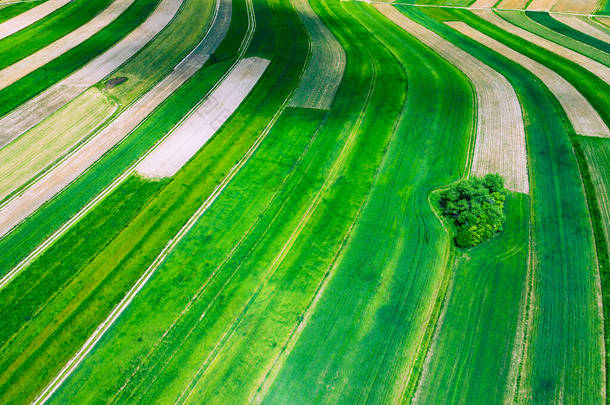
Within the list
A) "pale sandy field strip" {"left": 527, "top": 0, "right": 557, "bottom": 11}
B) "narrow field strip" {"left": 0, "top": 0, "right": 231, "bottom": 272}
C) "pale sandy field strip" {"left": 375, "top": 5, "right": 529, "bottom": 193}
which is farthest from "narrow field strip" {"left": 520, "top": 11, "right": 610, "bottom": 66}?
"narrow field strip" {"left": 0, "top": 0, "right": 231, "bottom": 272}

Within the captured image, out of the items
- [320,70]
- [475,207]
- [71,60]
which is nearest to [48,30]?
[71,60]

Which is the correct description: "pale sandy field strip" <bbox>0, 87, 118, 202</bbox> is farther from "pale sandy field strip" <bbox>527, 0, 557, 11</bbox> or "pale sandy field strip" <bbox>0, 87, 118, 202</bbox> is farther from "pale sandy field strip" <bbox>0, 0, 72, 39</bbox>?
"pale sandy field strip" <bbox>527, 0, 557, 11</bbox>

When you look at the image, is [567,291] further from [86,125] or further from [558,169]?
[86,125]

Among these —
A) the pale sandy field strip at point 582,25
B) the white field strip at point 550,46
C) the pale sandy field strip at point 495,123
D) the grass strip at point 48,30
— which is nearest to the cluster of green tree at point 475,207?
the pale sandy field strip at point 495,123

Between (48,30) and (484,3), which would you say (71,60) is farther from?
(484,3)

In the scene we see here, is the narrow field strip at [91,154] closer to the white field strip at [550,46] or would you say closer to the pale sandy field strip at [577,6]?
the white field strip at [550,46]

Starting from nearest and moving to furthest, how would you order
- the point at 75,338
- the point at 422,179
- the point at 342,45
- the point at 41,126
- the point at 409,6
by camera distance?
the point at 75,338 → the point at 422,179 → the point at 41,126 → the point at 342,45 → the point at 409,6

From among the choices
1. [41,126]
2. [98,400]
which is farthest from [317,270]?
[41,126]
